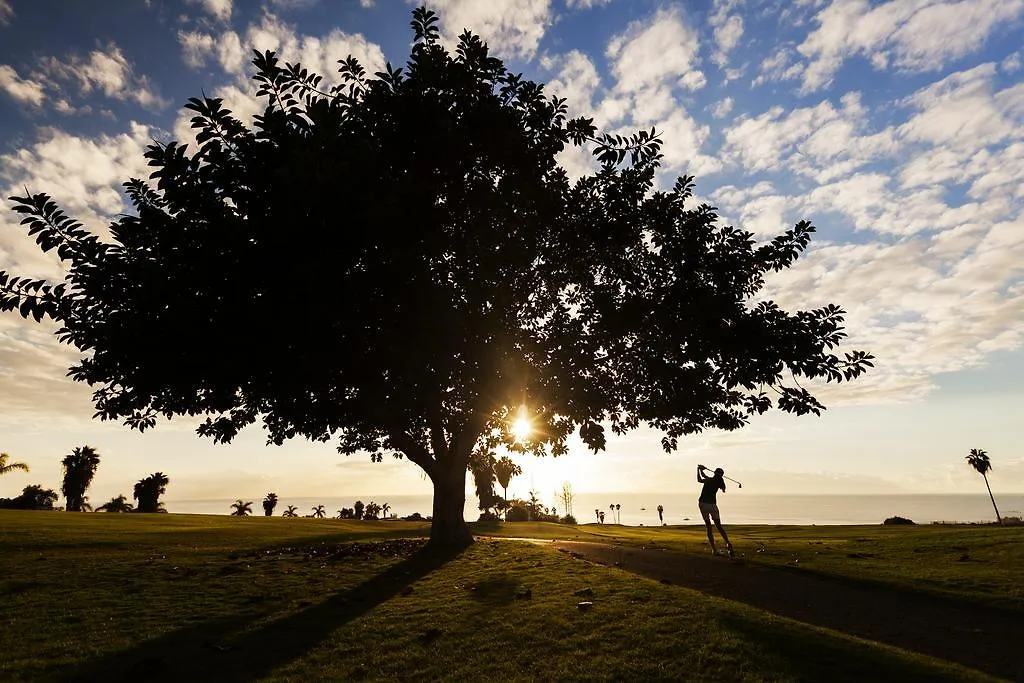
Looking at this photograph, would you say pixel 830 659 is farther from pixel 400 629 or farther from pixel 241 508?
pixel 241 508

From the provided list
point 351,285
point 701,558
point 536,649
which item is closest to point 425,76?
point 351,285

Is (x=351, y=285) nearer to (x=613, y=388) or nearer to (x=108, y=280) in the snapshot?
(x=108, y=280)

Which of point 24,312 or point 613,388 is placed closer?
point 24,312

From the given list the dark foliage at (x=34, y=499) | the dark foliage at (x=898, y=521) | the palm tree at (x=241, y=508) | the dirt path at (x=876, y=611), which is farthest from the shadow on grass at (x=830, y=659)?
the palm tree at (x=241, y=508)

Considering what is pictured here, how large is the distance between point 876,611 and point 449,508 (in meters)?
16.5

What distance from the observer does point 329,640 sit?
1116 cm

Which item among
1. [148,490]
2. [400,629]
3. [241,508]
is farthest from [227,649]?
[241,508]

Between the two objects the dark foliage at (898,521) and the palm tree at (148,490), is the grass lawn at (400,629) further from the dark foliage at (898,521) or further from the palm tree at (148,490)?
the palm tree at (148,490)

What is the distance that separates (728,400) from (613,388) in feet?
14.2

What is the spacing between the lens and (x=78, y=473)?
350 feet

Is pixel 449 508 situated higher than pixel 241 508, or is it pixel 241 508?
pixel 241 508

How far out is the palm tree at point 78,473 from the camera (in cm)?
10633

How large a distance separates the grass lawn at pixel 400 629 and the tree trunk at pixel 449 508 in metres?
5.29

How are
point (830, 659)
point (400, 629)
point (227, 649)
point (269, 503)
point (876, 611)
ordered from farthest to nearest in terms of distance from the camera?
1. point (269, 503)
2. point (876, 611)
3. point (400, 629)
4. point (227, 649)
5. point (830, 659)
